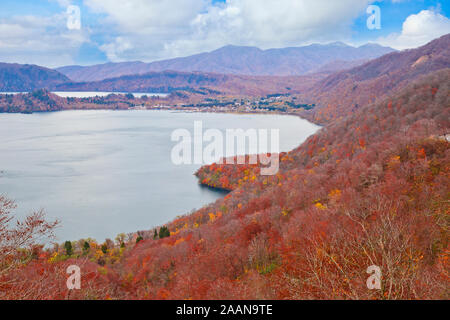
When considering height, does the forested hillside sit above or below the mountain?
below

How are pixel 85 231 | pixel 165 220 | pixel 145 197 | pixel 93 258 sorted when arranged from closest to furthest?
pixel 93 258, pixel 85 231, pixel 165 220, pixel 145 197

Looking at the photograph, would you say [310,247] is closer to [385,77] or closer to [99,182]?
[99,182]

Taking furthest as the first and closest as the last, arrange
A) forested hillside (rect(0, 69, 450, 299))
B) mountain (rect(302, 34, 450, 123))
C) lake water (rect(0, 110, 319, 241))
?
mountain (rect(302, 34, 450, 123))
lake water (rect(0, 110, 319, 241))
forested hillside (rect(0, 69, 450, 299))

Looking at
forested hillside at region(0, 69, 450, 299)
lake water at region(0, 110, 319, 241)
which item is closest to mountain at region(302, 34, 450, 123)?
lake water at region(0, 110, 319, 241)

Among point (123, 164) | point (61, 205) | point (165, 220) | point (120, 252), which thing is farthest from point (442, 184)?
point (123, 164)

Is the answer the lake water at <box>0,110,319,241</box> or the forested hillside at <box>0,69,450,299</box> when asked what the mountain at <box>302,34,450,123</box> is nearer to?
the lake water at <box>0,110,319,241</box>

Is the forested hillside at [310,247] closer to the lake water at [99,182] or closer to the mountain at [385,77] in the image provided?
the lake water at [99,182]

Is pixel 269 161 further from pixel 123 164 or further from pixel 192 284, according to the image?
pixel 192 284

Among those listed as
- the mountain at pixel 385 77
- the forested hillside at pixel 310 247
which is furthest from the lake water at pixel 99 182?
the mountain at pixel 385 77
